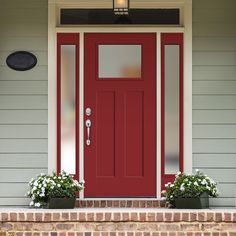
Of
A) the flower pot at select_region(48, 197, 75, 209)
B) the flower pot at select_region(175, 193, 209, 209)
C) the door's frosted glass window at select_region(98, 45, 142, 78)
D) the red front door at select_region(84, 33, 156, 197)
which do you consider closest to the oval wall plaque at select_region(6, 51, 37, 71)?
the red front door at select_region(84, 33, 156, 197)

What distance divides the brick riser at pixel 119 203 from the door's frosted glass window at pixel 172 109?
0.39 meters

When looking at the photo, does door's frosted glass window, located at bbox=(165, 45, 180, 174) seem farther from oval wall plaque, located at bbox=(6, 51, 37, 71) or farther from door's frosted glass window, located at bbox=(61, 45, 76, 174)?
oval wall plaque, located at bbox=(6, 51, 37, 71)

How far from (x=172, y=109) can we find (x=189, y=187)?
987 mm

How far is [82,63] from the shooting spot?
7555 millimetres

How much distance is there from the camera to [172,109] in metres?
7.54

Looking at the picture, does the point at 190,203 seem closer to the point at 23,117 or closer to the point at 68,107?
the point at 68,107

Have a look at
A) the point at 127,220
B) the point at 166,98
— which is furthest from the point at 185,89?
the point at 127,220

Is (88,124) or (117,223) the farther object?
(88,124)

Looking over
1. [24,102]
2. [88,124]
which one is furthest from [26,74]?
[88,124]

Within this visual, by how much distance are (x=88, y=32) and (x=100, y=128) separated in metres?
1.10

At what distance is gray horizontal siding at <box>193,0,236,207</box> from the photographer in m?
7.45

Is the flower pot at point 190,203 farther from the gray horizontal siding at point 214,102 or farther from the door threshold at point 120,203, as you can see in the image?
the gray horizontal siding at point 214,102

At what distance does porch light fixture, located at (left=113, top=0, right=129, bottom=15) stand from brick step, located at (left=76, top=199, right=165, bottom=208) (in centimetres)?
209

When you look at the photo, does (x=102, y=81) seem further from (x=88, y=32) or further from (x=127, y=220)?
(x=127, y=220)
